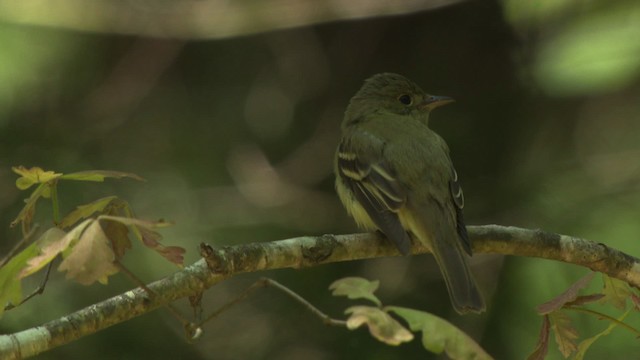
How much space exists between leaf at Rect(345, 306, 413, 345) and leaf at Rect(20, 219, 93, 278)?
69 centimetres

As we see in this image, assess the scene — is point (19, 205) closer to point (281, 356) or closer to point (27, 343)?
point (281, 356)

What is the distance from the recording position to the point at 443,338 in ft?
8.40

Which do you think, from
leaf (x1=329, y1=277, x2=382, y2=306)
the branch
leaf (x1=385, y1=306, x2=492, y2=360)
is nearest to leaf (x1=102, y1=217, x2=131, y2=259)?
the branch

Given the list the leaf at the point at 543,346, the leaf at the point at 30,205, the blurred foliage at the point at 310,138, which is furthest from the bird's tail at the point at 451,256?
the leaf at the point at 30,205

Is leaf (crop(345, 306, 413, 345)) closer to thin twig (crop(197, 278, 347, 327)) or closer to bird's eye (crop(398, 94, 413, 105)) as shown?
thin twig (crop(197, 278, 347, 327))

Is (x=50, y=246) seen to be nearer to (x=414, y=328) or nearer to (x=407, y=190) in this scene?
(x=414, y=328)

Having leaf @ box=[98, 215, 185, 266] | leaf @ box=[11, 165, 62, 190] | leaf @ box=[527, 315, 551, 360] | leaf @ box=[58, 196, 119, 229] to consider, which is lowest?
leaf @ box=[527, 315, 551, 360]

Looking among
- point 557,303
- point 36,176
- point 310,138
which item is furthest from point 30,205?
point 310,138

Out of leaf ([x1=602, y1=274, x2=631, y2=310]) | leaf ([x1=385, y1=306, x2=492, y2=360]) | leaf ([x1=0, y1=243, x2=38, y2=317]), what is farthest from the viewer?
leaf ([x1=602, y1=274, x2=631, y2=310])

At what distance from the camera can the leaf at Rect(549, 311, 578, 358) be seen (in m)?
2.86

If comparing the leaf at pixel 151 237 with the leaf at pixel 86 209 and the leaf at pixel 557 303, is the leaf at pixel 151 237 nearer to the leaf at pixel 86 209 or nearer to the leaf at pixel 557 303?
the leaf at pixel 86 209

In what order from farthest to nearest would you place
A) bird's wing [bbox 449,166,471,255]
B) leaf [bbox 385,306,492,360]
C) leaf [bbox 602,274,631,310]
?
bird's wing [bbox 449,166,471,255] < leaf [bbox 602,274,631,310] < leaf [bbox 385,306,492,360]

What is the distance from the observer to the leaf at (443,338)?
2502mm

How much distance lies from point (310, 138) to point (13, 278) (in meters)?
4.68
